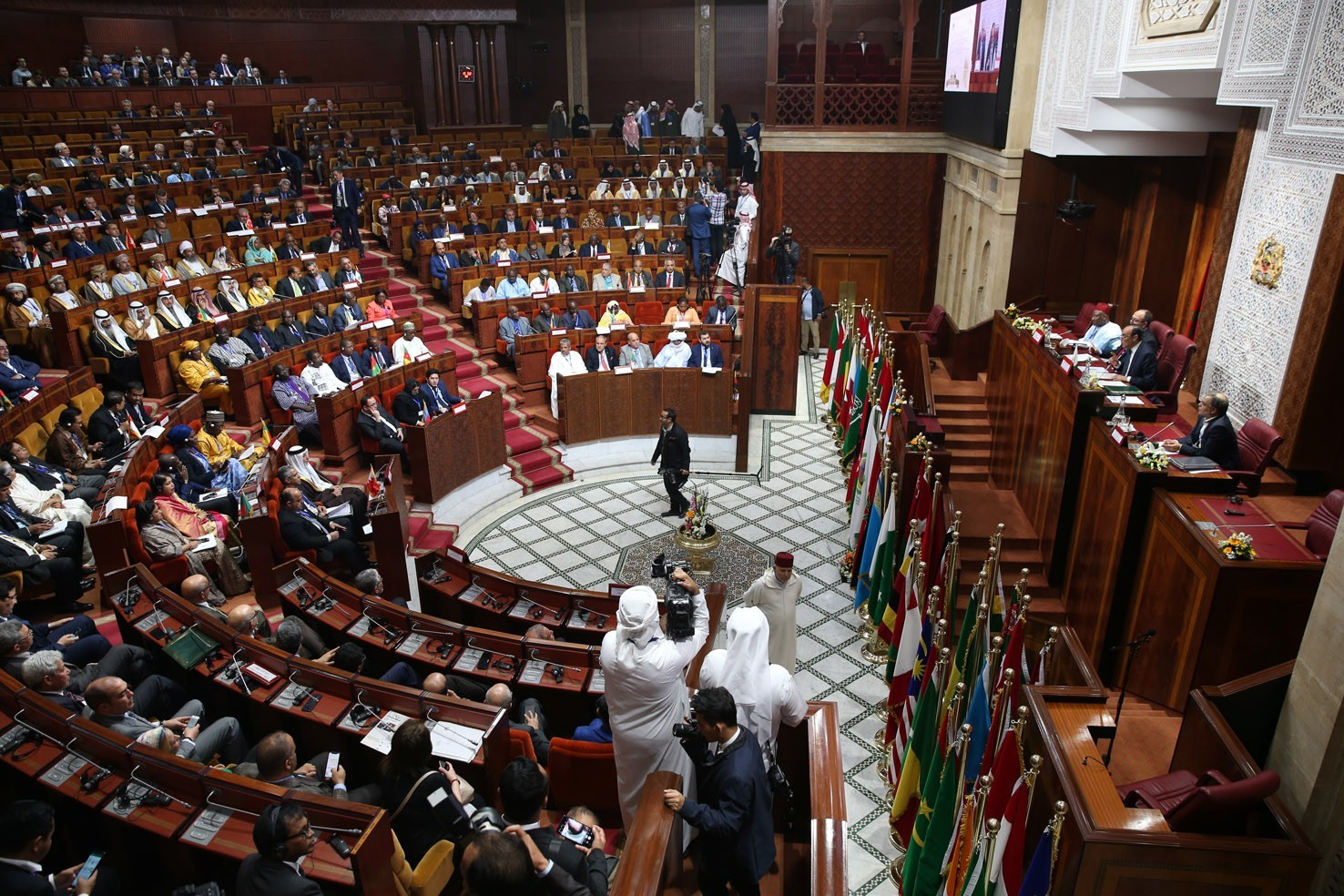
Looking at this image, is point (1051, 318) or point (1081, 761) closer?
point (1081, 761)

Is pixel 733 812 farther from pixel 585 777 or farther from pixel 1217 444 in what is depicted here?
pixel 1217 444

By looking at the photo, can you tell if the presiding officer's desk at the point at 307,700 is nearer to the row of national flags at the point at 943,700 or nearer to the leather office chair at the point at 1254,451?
the row of national flags at the point at 943,700

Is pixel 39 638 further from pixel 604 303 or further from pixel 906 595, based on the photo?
pixel 604 303

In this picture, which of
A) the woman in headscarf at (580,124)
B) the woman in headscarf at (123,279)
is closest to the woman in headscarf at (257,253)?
the woman in headscarf at (123,279)

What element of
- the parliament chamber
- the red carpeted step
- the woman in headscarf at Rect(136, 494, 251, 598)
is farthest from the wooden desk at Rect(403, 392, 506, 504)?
the woman in headscarf at Rect(136, 494, 251, 598)

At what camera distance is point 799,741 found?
3766 mm

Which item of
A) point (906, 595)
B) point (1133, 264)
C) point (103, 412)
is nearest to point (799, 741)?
point (906, 595)

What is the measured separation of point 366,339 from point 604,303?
3154 mm

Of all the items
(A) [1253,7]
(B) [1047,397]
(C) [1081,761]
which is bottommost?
(C) [1081,761]

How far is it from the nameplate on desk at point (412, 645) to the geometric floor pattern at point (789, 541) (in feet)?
8.96

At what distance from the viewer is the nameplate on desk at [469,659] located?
500 cm

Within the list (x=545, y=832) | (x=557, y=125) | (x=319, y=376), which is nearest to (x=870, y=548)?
(x=545, y=832)

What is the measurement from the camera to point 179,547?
20.5 feet

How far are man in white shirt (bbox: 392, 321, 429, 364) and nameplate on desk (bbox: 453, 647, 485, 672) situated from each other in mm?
5421
